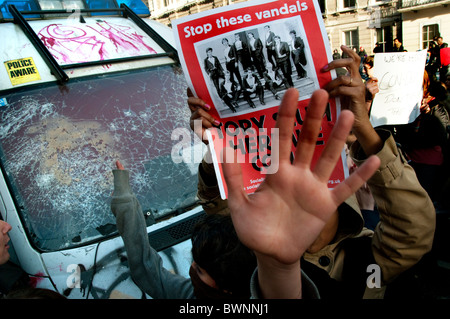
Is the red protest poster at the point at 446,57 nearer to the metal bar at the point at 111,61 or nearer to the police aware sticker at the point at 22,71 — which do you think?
the metal bar at the point at 111,61

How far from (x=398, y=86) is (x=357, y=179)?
2.43 meters

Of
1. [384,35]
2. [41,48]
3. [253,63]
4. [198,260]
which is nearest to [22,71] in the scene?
[41,48]

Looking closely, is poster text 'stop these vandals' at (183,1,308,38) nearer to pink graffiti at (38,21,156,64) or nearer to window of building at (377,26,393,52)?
pink graffiti at (38,21,156,64)

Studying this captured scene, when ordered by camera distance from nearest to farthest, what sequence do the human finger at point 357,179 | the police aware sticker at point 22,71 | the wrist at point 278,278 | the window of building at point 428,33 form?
the human finger at point 357,179 < the wrist at point 278,278 < the police aware sticker at point 22,71 < the window of building at point 428,33

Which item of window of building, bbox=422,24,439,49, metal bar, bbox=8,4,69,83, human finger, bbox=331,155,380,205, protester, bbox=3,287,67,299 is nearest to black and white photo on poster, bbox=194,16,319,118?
human finger, bbox=331,155,380,205

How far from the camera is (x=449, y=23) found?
70.2 ft

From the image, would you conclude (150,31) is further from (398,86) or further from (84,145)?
(398,86)

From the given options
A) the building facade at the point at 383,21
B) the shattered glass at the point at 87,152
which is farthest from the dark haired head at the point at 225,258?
the building facade at the point at 383,21

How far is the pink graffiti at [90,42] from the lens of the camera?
2.68 metres

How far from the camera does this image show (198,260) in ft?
4.55

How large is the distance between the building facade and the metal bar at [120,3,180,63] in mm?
20293

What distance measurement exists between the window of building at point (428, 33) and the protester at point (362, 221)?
80.6ft

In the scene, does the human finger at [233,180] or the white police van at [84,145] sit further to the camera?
the white police van at [84,145]

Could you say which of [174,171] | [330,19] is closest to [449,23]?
[330,19]
